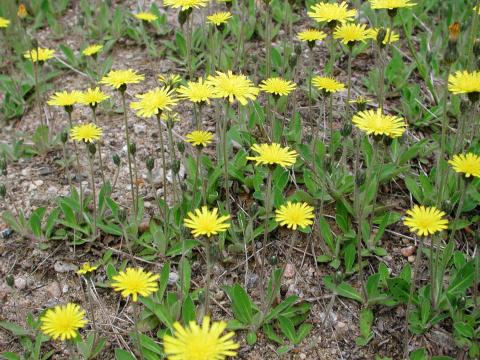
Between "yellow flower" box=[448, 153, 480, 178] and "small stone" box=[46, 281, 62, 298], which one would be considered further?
"small stone" box=[46, 281, 62, 298]

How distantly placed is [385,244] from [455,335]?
76 centimetres

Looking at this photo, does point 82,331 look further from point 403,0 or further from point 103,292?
point 403,0

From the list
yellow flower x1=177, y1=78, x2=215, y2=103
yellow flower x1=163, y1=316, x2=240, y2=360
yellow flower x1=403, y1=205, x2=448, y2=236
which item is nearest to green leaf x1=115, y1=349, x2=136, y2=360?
yellow flower x1=163, y1=316, x2=240, y2=360

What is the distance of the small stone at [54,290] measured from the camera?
355 centimetres

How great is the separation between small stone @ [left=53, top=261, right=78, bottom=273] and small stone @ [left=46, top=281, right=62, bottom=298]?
0.29ft

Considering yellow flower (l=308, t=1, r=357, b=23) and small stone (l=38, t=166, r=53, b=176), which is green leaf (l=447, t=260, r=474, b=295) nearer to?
yellow flower (l=308, t=1, r=357, b=23)

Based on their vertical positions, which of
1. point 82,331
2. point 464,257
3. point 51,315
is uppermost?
point 51,315

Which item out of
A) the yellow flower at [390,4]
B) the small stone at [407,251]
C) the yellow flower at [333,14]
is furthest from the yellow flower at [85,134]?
the small stone at [407,251]

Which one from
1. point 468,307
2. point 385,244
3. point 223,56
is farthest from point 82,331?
point 223,56

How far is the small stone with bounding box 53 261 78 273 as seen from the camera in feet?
12.0

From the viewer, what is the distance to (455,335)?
311 cm

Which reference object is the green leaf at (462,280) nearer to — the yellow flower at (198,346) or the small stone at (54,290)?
the yellow flower at (198,346)

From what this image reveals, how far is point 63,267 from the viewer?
145 inches

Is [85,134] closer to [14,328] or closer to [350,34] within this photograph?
[14,328]
